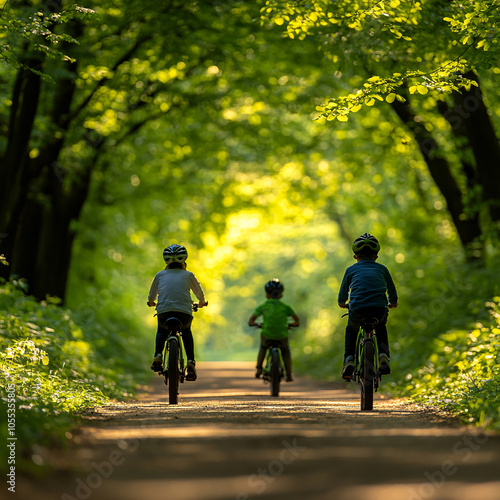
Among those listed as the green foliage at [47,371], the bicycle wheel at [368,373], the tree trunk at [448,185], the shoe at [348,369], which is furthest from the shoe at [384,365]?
the tree trunk at [448,185]

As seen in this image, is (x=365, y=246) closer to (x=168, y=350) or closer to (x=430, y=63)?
(x=168, y=350)

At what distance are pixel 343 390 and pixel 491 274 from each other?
386 centimetres

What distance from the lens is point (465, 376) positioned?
10.8 meters

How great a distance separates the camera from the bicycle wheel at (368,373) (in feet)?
30.9

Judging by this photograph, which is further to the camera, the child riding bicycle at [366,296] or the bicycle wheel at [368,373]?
the child riding bicycle at [366,296]

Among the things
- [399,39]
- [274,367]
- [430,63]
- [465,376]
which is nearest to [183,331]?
[274,367]

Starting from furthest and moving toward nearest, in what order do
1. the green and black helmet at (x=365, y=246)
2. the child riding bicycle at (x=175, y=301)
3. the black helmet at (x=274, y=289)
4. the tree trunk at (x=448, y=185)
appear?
1. the tree trunk at (x=448, y=185)
2. the black helmet at (x=274, y=289)
3. the child riding bicycle at (x=175, y=301)
4. the green and black helmet at (x=365, y=246)

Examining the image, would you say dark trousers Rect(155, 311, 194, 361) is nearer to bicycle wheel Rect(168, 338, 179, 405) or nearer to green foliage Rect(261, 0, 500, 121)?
bicycle wheel Rect(168, 338, 179, 405)

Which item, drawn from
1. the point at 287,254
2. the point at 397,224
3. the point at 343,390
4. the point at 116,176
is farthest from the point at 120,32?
the point at 287,254

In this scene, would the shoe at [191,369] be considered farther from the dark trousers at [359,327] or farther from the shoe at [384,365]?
the shoe at [384,365]

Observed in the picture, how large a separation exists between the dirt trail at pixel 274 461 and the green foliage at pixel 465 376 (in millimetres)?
522

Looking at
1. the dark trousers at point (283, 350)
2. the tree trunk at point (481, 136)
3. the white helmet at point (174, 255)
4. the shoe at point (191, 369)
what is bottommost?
the shoe at point (191, 369)

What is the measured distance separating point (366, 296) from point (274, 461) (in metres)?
4.38

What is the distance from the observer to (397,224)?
2598 cm
